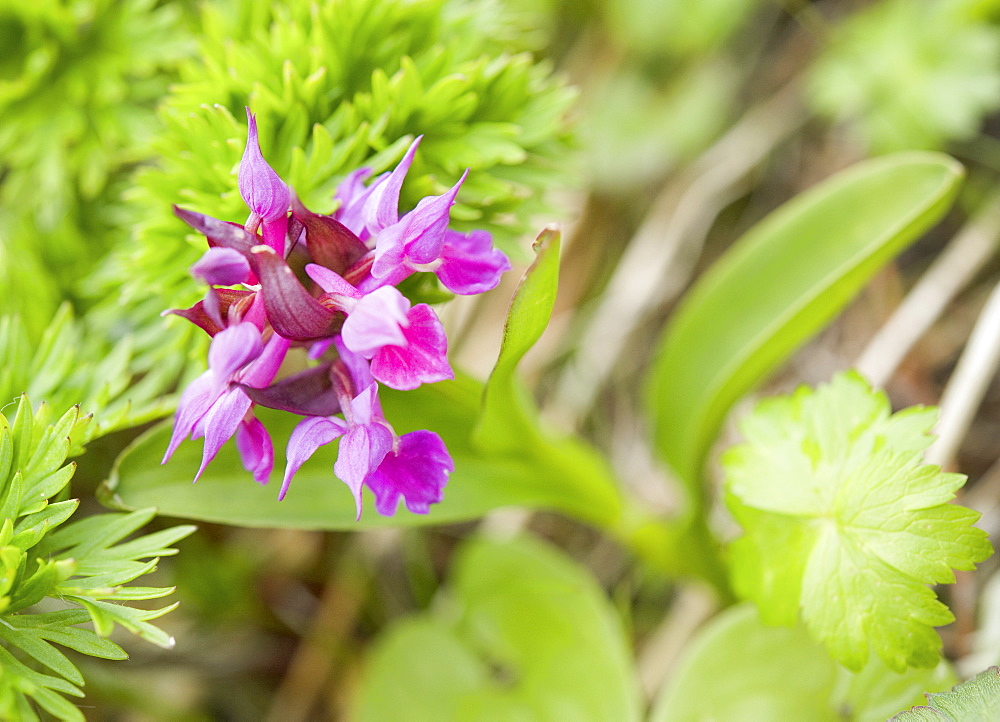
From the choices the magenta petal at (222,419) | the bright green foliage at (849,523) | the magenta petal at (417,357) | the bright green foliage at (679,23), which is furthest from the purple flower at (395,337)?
the bright green foliage at (679,23)

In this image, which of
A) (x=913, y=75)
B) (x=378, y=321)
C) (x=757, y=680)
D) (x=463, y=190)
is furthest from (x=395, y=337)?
(x=913, y=75)

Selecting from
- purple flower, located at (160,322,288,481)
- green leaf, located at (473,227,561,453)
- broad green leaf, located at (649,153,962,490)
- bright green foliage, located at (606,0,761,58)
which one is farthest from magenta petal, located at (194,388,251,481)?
bright green foliage, located at (606,0,761,58)

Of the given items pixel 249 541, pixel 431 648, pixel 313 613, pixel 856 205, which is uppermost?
pixel 856 205

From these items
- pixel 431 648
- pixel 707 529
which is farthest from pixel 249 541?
pixel 707 529

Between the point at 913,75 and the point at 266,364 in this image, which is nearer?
the point at 266,364

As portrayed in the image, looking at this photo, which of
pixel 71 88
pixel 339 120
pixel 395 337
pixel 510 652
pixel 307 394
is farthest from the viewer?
pixel 510 652

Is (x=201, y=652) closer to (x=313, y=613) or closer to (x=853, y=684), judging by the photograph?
(x=313, y=613)

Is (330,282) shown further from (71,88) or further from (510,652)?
(510,652)
